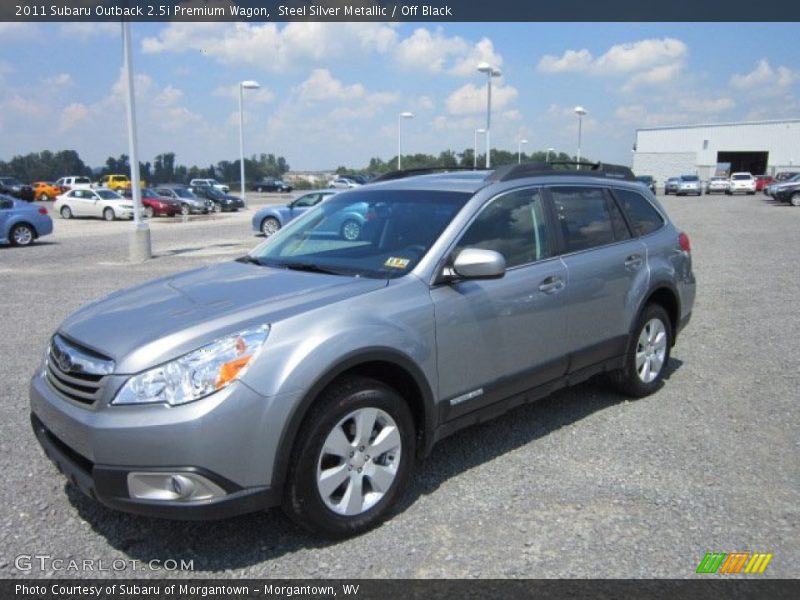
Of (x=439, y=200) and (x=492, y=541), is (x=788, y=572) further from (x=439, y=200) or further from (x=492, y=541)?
(x=439, y=200)

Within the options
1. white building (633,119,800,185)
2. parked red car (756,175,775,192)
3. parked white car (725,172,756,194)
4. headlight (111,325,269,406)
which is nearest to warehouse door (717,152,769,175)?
white building (633,119,800,185)

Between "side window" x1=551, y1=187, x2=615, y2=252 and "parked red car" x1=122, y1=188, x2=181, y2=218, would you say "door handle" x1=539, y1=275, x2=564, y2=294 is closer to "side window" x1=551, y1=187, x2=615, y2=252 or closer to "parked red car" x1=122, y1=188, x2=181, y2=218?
"side window" x1=551, y1=187, x2=615, y2=252

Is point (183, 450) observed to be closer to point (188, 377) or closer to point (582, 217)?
point (188, 377)

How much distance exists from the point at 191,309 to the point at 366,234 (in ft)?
4.36

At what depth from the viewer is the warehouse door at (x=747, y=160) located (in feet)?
250

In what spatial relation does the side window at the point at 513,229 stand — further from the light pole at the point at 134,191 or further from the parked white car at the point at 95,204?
the parked white car at the point at 95,204

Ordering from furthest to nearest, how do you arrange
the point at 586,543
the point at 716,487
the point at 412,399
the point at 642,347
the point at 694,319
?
the point at 694,319
the point at 642,347
the point at 716,487
the point at 412,399
the point at 586,543

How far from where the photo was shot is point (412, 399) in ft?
11.3

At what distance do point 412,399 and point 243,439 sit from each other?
40.1 inches

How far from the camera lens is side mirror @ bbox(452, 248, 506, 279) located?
3.44m

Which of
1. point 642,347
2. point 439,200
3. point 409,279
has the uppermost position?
point 439,200

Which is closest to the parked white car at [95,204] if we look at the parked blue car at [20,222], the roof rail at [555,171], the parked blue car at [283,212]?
the parked blue car at [20,222]

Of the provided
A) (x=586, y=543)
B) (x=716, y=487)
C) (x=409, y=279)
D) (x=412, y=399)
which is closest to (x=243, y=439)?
(x=412, y=399)

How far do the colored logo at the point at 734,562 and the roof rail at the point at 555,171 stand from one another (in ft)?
7.85
